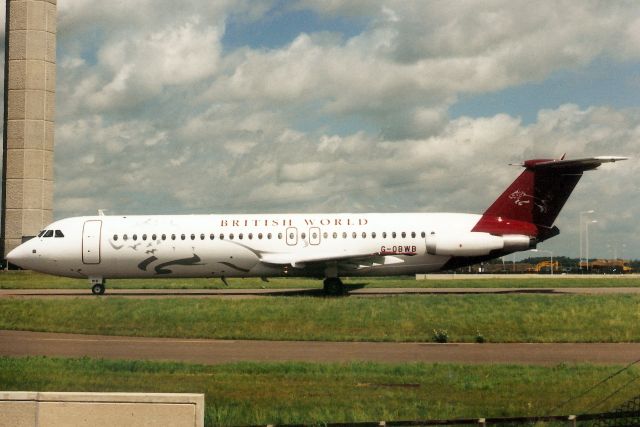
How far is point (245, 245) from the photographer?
37.3 metres

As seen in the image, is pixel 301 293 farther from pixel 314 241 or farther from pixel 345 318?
pixel 345 318

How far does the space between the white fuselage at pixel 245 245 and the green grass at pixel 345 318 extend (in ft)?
20.9

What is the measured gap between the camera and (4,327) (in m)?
26.0

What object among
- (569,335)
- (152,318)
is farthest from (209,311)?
(569,335)

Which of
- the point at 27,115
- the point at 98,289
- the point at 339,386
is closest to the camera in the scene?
the point at 339,386

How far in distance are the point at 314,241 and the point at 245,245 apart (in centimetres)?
315

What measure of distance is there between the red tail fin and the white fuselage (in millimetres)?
1135

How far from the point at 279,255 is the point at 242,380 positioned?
22.3 meters

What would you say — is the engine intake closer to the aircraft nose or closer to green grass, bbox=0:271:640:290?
green grass, bbox=0:271:640:290

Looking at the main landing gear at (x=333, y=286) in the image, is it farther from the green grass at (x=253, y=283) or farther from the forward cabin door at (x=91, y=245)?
the green grass at (x=253, y=283)

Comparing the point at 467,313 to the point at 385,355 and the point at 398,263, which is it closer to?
the point at 385,355

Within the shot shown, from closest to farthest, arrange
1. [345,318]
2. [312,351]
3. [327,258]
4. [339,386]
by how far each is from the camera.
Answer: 1. [339,386]
2. [312,351]
3. [345,318]
4. [327,258]

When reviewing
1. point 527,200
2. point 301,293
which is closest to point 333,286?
point 301,293

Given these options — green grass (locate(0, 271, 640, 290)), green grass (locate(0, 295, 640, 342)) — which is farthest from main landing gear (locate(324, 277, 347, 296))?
green grass (locate(0, 271, 640, 290))
